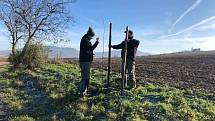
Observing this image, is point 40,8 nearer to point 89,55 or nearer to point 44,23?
point 44,23

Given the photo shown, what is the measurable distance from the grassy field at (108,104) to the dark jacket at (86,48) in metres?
1.36

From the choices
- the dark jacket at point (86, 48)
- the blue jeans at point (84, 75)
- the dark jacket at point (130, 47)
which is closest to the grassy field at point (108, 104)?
the blue jeans at point (84, 75)

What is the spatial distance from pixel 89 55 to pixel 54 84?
13.2 feet

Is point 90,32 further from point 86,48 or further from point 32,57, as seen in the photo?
point 32,57

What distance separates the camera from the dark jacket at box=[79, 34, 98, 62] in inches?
548

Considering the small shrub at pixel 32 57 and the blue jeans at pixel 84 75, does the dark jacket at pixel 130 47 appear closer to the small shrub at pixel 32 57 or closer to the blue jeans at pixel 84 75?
the blue jeans at pixel 84 75

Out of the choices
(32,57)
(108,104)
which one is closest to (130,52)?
(108,104)

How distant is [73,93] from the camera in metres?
14.9

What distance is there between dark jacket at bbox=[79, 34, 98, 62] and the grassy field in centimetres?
136

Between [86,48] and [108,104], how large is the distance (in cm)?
255

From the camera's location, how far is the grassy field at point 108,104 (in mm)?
11500

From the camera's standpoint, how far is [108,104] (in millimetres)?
12367

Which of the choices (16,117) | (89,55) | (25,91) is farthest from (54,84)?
(16,117)

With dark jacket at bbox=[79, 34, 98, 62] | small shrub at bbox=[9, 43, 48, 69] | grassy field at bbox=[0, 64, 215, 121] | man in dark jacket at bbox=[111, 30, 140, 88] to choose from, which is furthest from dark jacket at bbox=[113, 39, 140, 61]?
small shrub at bbox=[9, 43, 48, 69]
